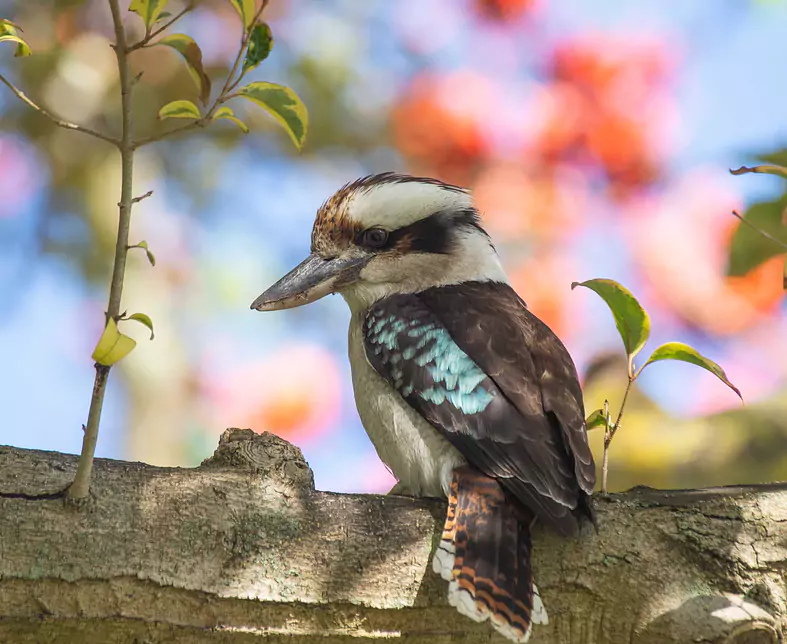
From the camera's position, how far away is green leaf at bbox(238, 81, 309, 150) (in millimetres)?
2135

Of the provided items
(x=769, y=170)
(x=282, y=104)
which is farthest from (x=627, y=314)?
(x=282, y=104)

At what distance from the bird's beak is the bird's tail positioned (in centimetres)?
83

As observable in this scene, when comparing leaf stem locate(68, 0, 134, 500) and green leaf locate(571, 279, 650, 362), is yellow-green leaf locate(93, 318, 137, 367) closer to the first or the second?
leaf stem locate(68, 0, 134, 500)

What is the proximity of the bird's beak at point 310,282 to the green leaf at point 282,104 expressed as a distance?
3.25ft

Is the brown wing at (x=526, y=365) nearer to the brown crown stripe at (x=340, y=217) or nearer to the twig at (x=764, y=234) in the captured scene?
the brown crown stripe at (x=340, y=217)

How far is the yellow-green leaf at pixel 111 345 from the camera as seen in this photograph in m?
1.71

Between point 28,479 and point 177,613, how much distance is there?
1.25 ft

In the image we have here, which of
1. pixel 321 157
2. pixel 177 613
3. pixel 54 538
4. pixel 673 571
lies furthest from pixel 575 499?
pixel 321 157

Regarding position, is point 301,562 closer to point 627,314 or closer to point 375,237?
point 627,314

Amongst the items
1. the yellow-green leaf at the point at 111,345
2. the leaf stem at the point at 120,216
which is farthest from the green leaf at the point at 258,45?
the yellow-green leaf at the point at 111,345

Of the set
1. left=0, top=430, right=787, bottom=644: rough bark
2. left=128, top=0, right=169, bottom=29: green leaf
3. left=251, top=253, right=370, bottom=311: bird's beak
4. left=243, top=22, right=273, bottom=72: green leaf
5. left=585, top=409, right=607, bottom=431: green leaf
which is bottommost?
left=0, top=430, right=787, bottom=644: rough bark

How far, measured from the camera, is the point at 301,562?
7.01 ft

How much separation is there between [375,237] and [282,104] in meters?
1.16

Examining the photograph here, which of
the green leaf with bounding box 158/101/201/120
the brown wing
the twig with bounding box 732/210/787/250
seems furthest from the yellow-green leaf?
the twig with bounding box 732/210/787/250
